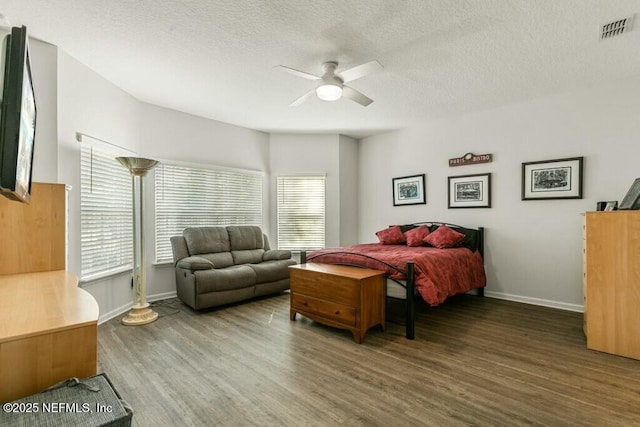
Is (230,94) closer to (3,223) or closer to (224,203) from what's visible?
(224,203)

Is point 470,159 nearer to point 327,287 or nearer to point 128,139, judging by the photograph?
point 327,287

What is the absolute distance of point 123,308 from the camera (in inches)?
156

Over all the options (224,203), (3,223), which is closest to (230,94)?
(224,203)

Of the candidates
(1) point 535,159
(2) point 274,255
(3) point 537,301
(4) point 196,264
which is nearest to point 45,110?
(4) point 196,264

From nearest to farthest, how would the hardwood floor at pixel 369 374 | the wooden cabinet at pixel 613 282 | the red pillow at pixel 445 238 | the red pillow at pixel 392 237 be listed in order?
1. the hardwood floor at pixel 369 374
2. the wooden cabinet at pixel 613 282
3. the red pillow at pixel 445 238
4. the red pillow at pixel 392 237

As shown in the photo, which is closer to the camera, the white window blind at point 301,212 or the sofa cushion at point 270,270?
the sofa cushion at point 270,270

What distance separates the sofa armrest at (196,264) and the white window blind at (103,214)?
2.46 ft

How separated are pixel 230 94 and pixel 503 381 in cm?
409

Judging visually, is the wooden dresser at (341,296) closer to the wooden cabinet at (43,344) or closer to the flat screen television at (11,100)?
the wooden cabinet at (43,344)

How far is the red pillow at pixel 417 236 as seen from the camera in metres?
4.69

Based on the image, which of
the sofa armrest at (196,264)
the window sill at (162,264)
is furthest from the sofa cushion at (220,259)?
the window sill at (162,264)

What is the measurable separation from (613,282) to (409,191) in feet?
10.3

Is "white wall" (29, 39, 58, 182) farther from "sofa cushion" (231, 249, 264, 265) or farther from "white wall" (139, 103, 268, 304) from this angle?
"sofa cushion" (231, 249, 264, 265)

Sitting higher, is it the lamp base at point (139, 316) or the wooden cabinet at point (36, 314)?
the wooden cabinet at point (36, 314)
